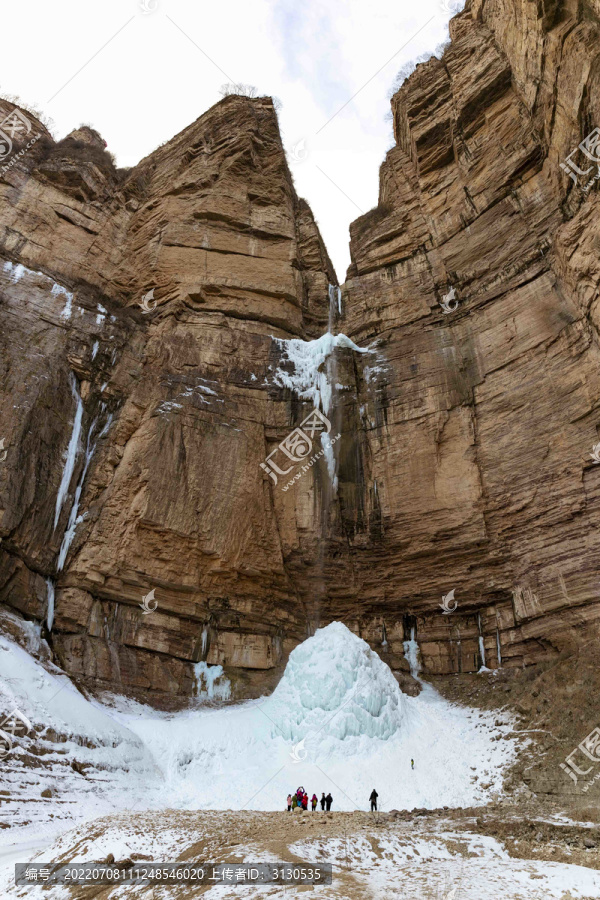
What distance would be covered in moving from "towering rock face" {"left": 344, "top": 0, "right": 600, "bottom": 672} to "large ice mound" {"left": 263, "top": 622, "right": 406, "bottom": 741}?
4.79 m

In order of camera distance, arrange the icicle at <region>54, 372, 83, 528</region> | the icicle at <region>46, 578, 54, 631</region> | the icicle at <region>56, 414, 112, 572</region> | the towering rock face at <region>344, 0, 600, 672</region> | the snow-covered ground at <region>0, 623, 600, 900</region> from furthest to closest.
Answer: the icicle at <region>54, 372, 83, 528</region>, the icicle at <region>56, 414, 112, 572</region>, the icicle at <region>46, 578, 54, 631</region>, the towering rock face at <region>344, 0, 600, 672</region>, the snow-covered ground at <region>0, 623, 600, 900</region>

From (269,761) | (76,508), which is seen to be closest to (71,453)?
(76,508)

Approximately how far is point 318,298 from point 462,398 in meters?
11.7

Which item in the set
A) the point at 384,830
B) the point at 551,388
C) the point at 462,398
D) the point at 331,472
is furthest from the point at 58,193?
the point at 384,830

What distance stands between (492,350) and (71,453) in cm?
1677

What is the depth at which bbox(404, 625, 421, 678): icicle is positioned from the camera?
73.5 ft

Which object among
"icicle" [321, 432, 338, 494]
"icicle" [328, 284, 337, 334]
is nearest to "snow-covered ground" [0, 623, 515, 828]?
"icicle" [321, 432, 338, 494]

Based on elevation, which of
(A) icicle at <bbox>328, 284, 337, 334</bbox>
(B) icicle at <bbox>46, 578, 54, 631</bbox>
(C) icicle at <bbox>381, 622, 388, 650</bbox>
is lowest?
(C) icicle at <bbox>381, 622, 388, 650</bbox>

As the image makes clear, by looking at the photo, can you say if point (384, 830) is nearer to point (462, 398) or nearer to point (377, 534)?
point (377, 534)

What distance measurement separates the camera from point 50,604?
19.1 metres

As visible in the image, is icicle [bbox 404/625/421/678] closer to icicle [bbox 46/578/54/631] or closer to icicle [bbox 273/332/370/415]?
icicle [bbox 273/332/370/415]

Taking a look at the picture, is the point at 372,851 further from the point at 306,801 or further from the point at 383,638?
the point at 383,638

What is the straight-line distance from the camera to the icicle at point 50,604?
18812 mm

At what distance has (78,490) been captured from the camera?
21500mm
